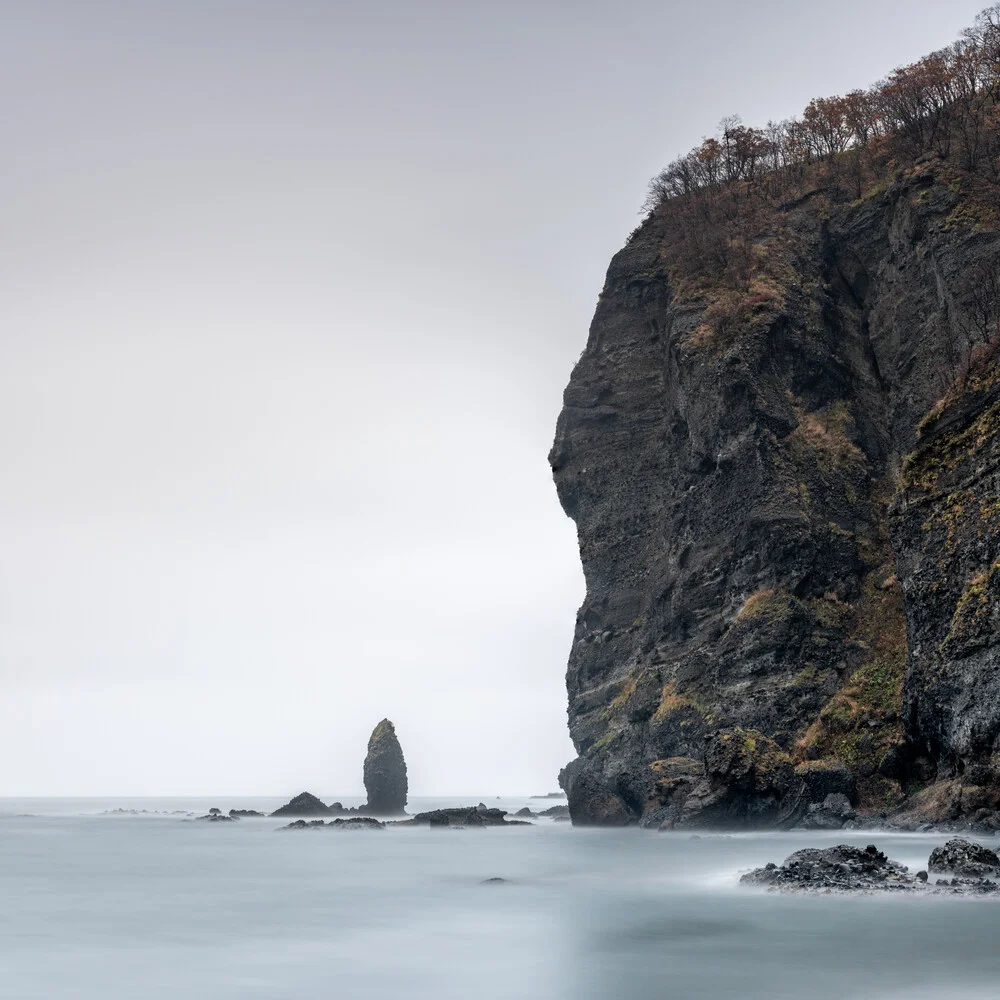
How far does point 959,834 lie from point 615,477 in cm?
4566

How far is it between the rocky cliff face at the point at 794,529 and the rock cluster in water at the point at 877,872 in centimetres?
1137

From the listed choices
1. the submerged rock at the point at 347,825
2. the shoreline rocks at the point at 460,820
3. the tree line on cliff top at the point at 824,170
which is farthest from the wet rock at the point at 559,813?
the tree line on cliff top at the point at 824,170

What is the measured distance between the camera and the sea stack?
102375 mm

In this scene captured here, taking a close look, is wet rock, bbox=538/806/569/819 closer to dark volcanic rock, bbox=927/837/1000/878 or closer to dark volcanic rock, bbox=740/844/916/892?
dark volcanic rock, bbox=740/844/916/892

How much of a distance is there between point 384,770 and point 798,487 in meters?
63.5

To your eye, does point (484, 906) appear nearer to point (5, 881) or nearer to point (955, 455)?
point (5, 881)

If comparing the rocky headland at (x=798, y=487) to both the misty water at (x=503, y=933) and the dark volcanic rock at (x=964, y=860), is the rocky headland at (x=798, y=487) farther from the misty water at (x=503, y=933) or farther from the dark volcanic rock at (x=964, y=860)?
the dark volcanic rock at (x=964, y=860)

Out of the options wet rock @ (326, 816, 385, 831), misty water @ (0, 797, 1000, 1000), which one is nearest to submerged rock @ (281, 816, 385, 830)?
wet rock @ (326, 816, 385, 831)

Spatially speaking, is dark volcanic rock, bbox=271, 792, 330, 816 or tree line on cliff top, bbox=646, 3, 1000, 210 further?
dark volcanic rock, bbox=271, 792, 330, 816

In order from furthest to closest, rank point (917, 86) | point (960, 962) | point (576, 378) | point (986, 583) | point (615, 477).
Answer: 1. point (576, 378)
2. point (615, 477)
3. point (917, 86)
4. point (986, 583)
5. point (960, 962)

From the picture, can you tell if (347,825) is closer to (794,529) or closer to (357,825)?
(357,825)

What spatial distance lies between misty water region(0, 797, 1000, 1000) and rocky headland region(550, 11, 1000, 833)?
6.15 m

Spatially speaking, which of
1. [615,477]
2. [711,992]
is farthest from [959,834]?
[615,477]

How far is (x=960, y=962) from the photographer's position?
15.5 meters
